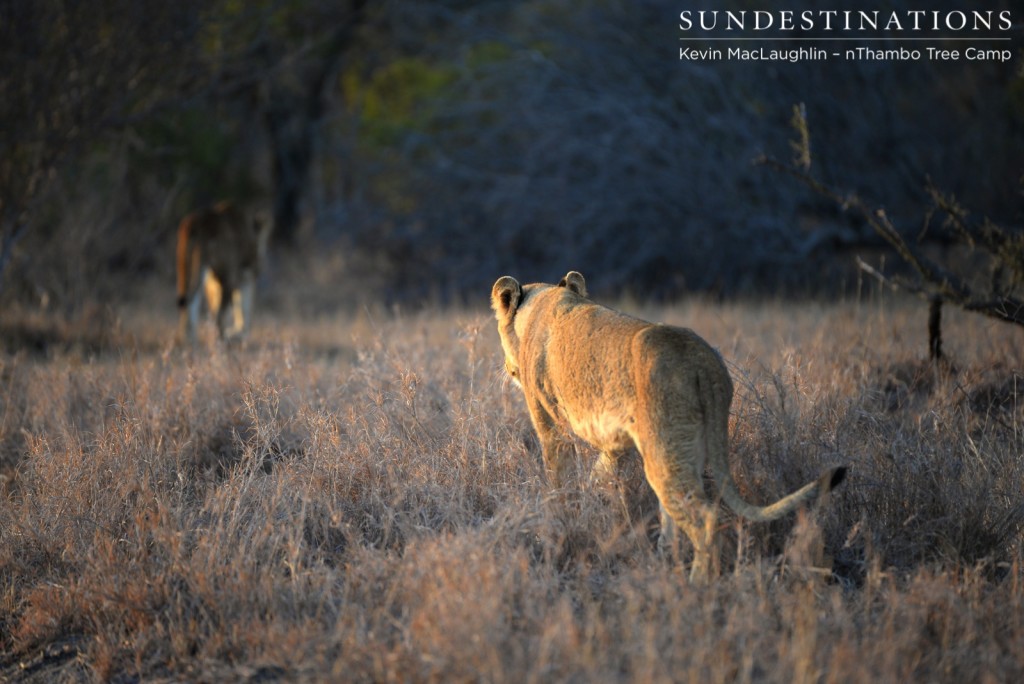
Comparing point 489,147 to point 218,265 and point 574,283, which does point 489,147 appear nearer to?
point 218,265

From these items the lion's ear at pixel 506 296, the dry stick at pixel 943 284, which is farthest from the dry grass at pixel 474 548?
the lion's ear at pixel 506 296

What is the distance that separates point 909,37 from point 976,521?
29.8 ft

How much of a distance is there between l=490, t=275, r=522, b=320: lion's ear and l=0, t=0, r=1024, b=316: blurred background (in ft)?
21.1

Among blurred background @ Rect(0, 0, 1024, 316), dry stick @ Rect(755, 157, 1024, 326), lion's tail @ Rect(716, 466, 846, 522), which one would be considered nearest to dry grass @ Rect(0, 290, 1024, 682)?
lion's tail @ Rect(716, 466, 846, 522)

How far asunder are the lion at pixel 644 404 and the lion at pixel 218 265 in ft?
20.2

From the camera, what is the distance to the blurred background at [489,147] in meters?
10.3

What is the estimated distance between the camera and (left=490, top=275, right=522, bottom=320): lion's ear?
507cm

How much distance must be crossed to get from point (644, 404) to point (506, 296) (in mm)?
1470

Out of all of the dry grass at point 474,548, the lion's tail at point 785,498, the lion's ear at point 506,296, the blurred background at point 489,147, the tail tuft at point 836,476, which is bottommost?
the dry grass at point 474,548

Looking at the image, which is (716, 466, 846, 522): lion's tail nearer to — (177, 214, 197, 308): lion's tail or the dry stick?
the dry stick

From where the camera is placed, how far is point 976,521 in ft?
13.9

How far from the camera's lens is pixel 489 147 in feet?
47.0

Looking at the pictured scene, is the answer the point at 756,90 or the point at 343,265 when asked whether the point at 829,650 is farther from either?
the point at 343,265

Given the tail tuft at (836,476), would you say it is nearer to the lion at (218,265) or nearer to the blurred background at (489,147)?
the lion at (218,265)
